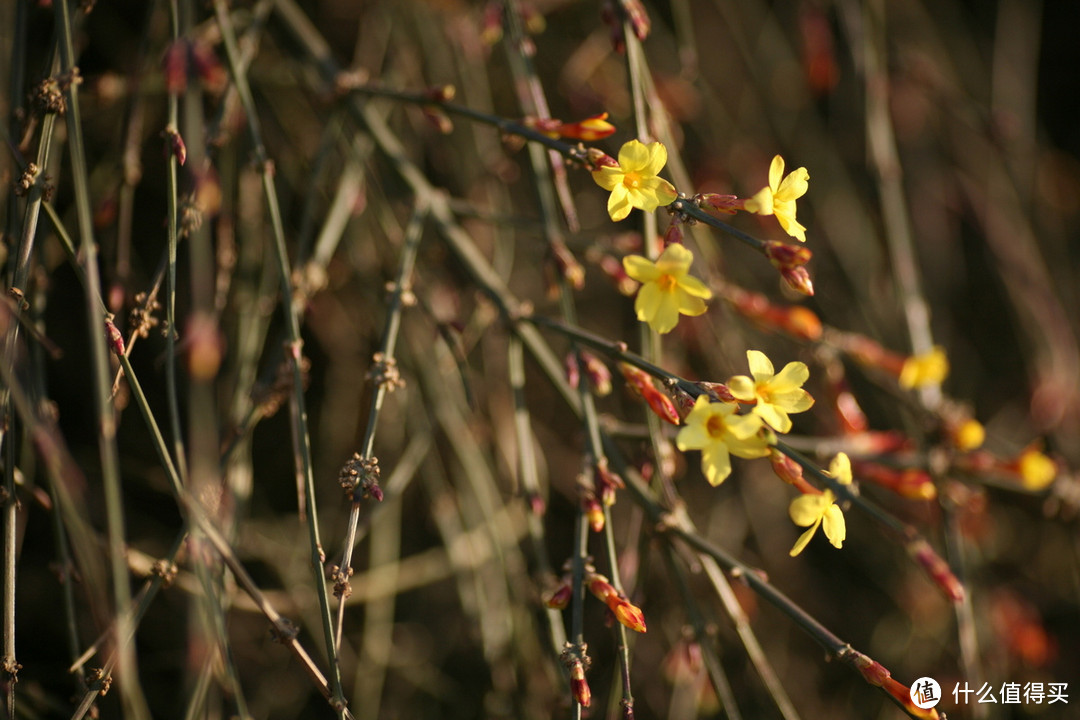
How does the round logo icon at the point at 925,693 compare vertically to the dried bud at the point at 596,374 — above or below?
below

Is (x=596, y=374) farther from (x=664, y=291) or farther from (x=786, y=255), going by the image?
(x=786, y=255)

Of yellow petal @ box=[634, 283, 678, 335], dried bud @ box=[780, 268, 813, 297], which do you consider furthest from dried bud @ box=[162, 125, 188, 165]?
dried bud @ box=[780, 268, 813, 297]

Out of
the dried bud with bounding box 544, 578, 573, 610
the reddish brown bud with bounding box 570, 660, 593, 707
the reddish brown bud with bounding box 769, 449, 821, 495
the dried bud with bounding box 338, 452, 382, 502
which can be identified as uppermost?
the dried bud with bounding box 338, 452, 382, 502

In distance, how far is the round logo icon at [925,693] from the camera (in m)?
1.21

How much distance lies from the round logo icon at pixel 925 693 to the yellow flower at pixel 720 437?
549 millimetres

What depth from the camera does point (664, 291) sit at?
1147 millimetres

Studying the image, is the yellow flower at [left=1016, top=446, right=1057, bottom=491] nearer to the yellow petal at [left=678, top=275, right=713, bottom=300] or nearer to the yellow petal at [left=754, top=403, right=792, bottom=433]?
the yellow petal at [left=754, top=403, right=792, bottom=433]

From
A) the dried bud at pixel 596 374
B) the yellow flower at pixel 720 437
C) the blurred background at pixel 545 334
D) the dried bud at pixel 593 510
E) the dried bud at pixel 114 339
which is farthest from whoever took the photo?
the blurred background at pixel 545 334

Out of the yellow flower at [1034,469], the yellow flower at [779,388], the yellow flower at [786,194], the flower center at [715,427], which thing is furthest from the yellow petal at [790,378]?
the yellow flower at [1034,469]

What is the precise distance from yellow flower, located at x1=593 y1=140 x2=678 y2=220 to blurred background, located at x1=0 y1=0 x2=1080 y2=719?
465 mm

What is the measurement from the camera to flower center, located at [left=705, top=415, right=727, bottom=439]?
3.70 feet

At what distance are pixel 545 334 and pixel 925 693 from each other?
5.24 feet

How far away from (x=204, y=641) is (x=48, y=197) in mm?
880

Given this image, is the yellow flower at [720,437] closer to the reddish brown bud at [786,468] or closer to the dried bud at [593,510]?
the reddish brown bud at [786,468]
